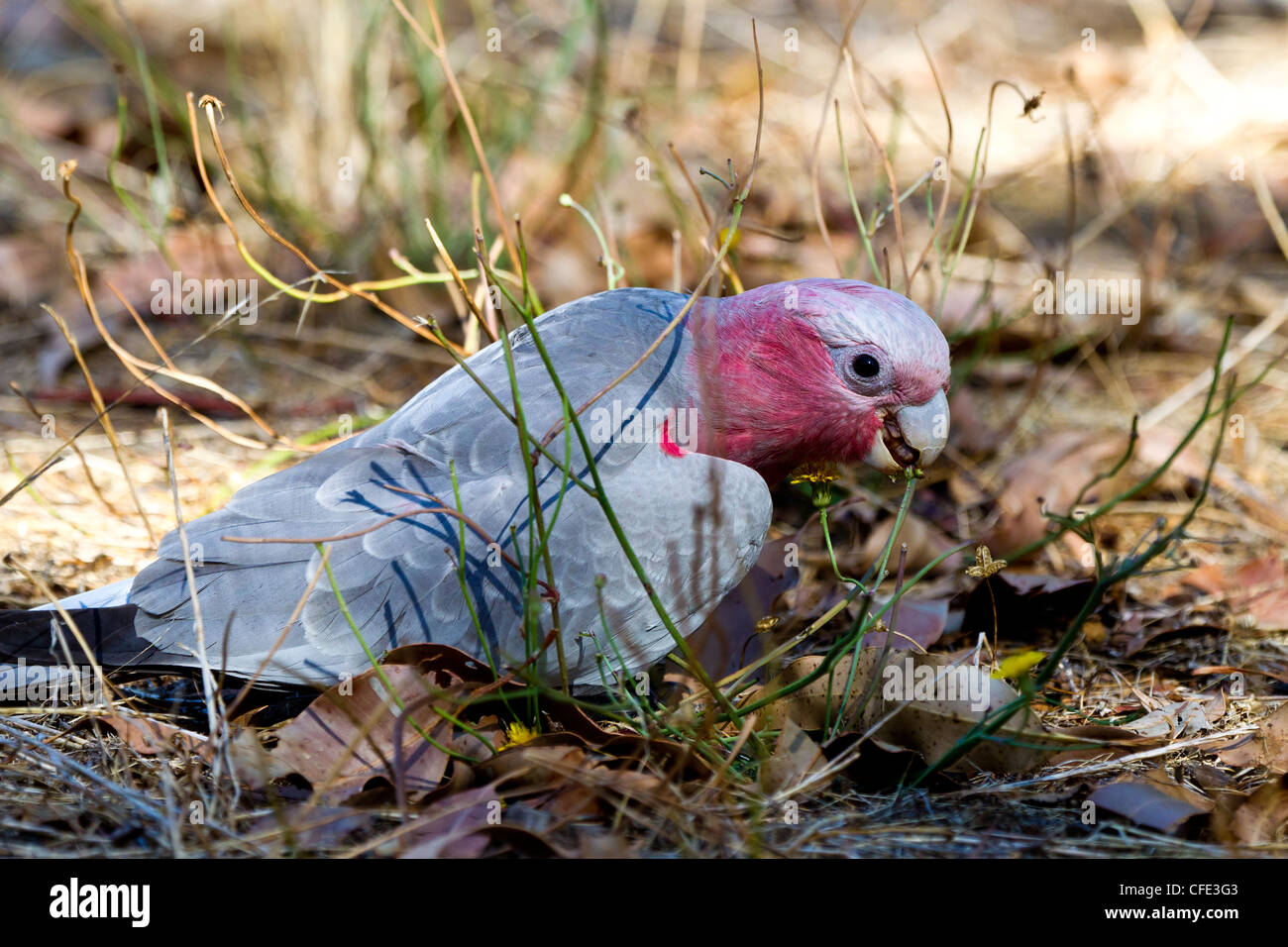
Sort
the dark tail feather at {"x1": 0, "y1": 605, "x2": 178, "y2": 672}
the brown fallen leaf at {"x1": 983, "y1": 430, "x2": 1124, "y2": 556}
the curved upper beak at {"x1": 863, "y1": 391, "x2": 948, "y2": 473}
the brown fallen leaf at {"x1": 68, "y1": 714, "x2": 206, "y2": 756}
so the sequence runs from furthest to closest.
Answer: the brown fallen leaf at {"x1": 983, "y1": 430, "x2": 1124, "y2": 556} < the curved upper beak at {"x1": 863, "y1": 391, "x2": 948, "y2": 473} < the dark tail feather at {"x1": 0, "y1": 605, "x2": 178, "y2": 672} < the brown fallen leaf at {"x1": 68, "y1": 714, "x2": 206, "y2": 756}

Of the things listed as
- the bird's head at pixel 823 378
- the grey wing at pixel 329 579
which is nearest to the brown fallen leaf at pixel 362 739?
the grey wing at pixel 329 579

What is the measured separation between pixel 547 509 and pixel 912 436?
0.89 metres

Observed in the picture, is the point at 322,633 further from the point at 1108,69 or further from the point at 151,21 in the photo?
the point at 151,21

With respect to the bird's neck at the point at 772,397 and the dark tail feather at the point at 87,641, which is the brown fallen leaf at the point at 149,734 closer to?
the dark tail feather at the point at 87,641

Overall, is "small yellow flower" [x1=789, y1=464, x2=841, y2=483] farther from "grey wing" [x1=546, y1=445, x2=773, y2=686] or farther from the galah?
"grey wing" [x1=546, y1=445, x2=773, y2=686]

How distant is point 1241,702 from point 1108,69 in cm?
508

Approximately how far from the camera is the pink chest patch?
2.46m

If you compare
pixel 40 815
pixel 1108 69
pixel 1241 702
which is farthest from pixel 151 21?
pixel 1241 702

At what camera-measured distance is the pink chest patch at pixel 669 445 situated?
2455 millimetres

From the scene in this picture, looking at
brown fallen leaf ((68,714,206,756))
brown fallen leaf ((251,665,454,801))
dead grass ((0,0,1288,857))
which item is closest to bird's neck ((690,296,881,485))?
dead grass ((0,0,1288,857))

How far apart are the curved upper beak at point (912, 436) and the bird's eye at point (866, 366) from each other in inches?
4.7

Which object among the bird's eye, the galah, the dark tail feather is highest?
the bird's eye
